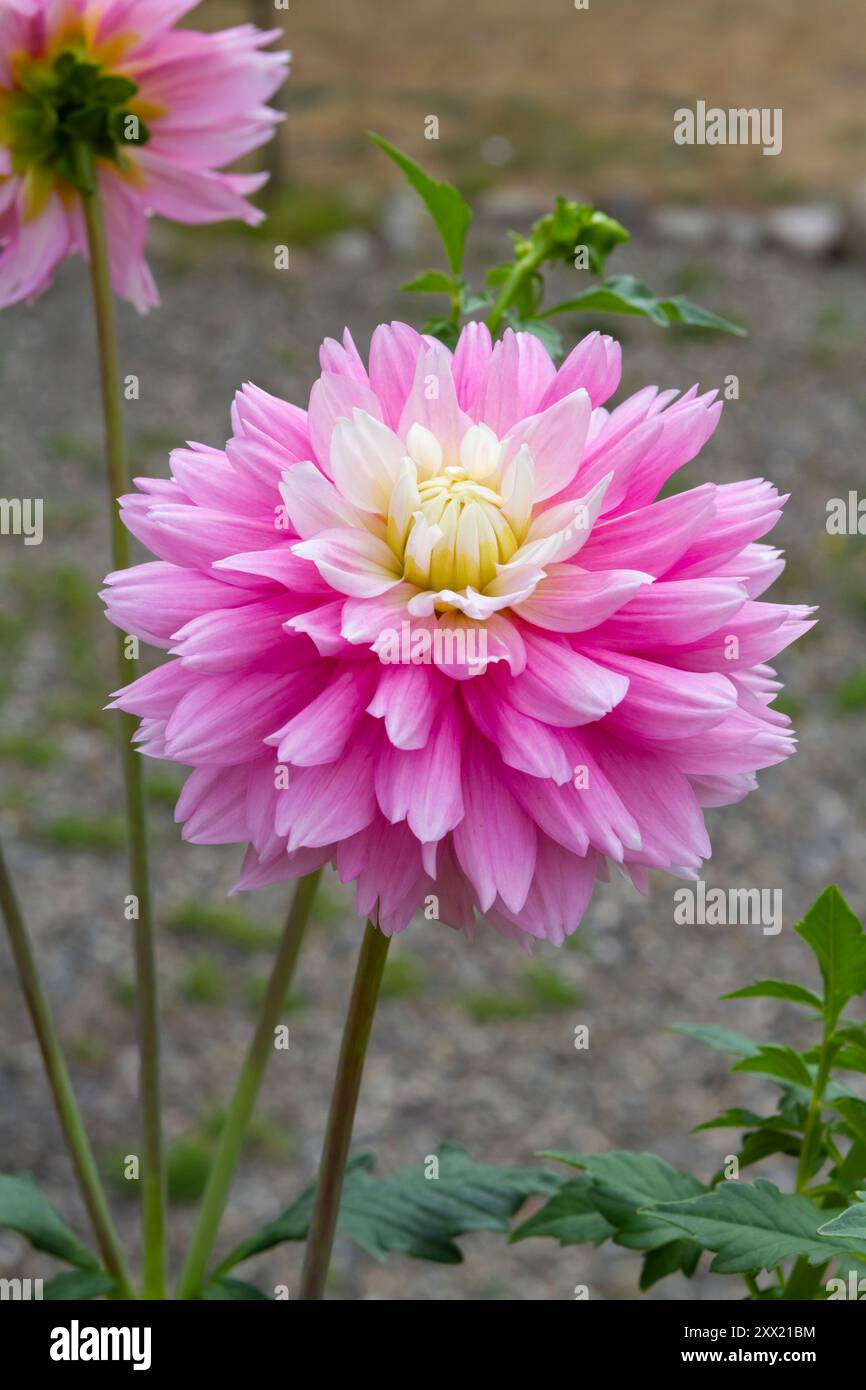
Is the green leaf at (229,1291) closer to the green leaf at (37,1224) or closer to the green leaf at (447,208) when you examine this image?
the green leaf at (37,1224)

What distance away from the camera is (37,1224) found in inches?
35.5

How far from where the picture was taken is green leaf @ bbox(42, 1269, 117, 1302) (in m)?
0.87

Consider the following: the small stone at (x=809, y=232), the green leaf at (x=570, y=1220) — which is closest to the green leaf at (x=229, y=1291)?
the green leaf at (x=570, y=1220)

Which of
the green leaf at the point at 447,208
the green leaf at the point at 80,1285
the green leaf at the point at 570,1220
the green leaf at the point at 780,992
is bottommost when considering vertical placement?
the green leaf at the point at 80,1285

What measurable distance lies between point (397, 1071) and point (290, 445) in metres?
1.95

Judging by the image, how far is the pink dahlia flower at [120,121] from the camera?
0.92 metres

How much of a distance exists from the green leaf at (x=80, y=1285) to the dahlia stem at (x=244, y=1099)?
4cm

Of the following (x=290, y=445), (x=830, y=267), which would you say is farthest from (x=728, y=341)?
(x=290, y=445)

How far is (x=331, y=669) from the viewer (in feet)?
2.04

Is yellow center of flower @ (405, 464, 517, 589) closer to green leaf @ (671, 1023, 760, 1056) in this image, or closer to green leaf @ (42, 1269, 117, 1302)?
green leaf @ (671, 1023, 760, 1056)

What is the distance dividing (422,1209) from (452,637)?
44cm

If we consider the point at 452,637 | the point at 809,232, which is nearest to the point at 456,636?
the point at 452,637

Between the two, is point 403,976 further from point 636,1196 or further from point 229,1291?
point 636,1196
